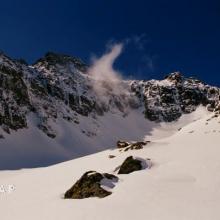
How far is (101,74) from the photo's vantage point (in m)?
182

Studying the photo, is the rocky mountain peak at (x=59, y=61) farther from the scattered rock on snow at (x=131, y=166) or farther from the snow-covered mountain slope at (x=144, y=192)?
the scattered rock on snow at (x=131, y=166)

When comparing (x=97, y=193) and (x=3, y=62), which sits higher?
(x=3, y=62)

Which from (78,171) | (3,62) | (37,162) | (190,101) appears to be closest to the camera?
(78,171)

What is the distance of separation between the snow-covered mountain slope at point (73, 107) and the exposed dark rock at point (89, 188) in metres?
59.8

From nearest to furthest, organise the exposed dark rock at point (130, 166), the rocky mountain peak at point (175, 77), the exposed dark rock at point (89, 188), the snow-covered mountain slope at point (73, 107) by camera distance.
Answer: the exposed dark rock at point (89, 188) → the exposed dark rock at point (130, 166) → the snow-covered mountain slope at point (73, 107) → the rocky mountain peak at point (175, 77)

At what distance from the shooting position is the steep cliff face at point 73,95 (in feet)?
389

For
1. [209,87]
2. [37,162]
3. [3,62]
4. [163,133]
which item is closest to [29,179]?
[37,162]

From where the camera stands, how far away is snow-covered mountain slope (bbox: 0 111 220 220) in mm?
22422

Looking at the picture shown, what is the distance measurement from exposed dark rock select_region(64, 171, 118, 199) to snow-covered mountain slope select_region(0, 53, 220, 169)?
59.8m

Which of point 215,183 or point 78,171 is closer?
point 215,183

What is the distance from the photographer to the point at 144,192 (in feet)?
84.6

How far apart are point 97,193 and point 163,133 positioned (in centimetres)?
12538

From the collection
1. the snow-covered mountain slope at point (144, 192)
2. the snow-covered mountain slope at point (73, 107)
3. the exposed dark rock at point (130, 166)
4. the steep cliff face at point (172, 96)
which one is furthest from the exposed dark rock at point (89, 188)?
the steep cliff face at point (172, 96)

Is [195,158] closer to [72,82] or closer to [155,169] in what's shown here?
[155,169]
